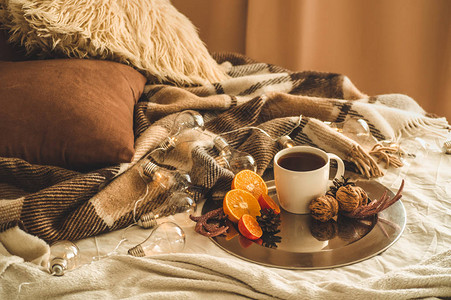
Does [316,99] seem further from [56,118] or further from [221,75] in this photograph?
[56,118]

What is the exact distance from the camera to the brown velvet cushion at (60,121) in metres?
0.96

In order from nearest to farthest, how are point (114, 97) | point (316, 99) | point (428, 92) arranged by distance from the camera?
point (114, 97) → point (316, 99) → point (428, 92)

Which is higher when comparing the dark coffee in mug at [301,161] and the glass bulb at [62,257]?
the dark coffee in mug at [301,161]

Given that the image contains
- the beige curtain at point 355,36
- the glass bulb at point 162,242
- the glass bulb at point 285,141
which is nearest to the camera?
the glass bulb at point 162,242

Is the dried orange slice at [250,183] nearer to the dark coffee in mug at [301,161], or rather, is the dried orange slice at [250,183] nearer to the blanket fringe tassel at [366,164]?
the dark coffee in mug at [301,161]

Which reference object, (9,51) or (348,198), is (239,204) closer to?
(348,198)

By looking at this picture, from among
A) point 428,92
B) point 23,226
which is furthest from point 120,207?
point 428,92

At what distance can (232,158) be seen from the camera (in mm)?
1001

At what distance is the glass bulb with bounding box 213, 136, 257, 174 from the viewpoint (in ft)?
3.21

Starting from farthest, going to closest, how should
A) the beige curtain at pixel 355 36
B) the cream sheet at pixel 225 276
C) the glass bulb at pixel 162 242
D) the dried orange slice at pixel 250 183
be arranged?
the beige curtain at pixel 355 36 → the dried orange slice at pixel 250 183 → the glass bulb at pixel 162 242 → the cream sheet at pixel 225 276

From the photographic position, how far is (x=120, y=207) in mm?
904

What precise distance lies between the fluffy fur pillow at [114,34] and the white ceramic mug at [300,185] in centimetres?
57

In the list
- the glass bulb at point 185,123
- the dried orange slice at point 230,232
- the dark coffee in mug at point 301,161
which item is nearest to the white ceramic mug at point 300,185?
the dark coffee in mug at point 301,161

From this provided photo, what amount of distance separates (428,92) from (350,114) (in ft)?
2.87
